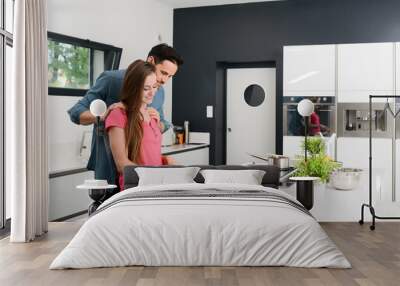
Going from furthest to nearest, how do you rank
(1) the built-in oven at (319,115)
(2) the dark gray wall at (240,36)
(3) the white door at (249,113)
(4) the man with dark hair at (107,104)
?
(3) the white door at (249,113) → (2) the dark gray wall at (240,36) → (1) the built-in oven at (319,115) → (4) the man with dark hair at (107,104)

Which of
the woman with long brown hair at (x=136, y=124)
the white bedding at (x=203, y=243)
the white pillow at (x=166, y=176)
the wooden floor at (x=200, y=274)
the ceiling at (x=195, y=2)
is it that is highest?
the ceiling at (x=195, y=2)

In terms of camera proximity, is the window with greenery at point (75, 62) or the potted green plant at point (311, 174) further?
the window with greenery at point (75, 62)

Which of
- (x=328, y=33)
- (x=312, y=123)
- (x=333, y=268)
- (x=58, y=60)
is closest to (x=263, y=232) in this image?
(x=333, y=268)

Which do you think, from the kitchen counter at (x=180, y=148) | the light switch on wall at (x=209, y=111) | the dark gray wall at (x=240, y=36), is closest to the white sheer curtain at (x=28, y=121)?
the kitchen counter at (x=180, y=148)

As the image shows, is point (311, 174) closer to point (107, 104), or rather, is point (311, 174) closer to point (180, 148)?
point (180, 148)

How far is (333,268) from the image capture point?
407 cm

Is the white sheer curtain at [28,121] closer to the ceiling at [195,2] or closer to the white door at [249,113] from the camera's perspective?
the ceiling at [195,2]

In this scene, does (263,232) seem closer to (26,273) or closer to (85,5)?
(26,273)

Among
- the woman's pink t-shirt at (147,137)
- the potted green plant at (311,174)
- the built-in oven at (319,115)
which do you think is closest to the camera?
the potted green plant at (311,174)

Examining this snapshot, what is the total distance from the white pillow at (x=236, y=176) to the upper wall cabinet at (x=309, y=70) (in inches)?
84.1

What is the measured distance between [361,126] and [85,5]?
11.9 ft

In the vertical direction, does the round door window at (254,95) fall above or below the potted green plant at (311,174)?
above

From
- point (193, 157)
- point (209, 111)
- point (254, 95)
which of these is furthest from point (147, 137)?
point (254, 95)

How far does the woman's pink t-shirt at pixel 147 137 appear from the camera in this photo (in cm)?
650
